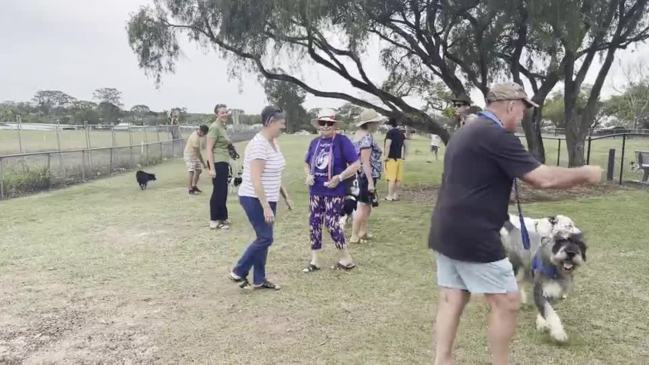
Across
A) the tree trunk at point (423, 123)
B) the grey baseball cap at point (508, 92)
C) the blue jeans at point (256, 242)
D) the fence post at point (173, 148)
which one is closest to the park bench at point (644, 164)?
the tree trunk at point (423, 123)

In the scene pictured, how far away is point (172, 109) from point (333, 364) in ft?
79.4

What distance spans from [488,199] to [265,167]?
2390mm

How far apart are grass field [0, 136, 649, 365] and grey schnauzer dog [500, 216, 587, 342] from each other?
162mm

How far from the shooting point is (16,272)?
18.9ft

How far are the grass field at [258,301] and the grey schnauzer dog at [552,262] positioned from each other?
0.16 metres

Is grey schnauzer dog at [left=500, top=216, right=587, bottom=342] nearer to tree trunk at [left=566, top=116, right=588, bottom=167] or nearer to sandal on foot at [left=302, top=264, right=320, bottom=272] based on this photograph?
sandal on foot at [left=302, top=264, right=320, bottom=272]

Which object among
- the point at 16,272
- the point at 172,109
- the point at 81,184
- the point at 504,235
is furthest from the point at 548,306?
the point at 172,109

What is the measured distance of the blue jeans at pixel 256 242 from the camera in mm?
4734

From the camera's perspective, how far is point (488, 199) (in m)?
2.70

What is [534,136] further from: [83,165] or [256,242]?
[83,165]

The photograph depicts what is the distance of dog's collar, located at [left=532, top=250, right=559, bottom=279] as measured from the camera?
381cm

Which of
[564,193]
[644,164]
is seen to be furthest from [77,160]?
[644,164]

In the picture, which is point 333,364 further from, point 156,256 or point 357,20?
point 357,20

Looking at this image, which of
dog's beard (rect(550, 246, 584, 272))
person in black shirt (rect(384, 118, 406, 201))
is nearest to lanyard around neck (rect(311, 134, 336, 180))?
dog's beard (rect(550, 246, 584, 272))
